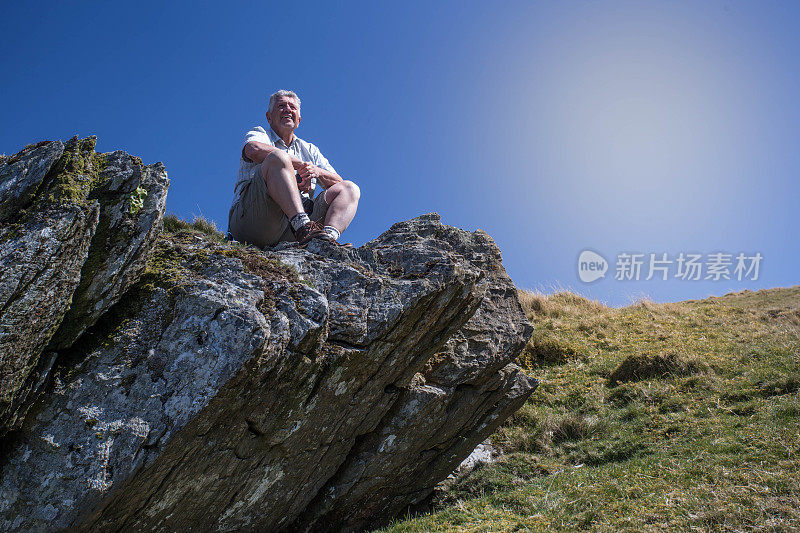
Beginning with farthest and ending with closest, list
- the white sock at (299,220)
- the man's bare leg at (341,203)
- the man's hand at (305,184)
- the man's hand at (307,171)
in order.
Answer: the man's hand at (305,184), the man's hand at (307,171), the man's bare leg at (341,203), the white sock at (299,220)

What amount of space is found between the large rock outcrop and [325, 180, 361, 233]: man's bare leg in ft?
1.72

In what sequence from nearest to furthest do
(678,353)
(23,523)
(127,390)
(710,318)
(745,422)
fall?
1. (23,523)
2. (127,390)
3. (745,422)
4. (678,353)
5. (710,318)

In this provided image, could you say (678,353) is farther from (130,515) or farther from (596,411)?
(130,515)

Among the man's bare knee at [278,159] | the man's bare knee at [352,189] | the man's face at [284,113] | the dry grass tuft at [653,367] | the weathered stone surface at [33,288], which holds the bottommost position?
the weathered stone surface at [33,288]

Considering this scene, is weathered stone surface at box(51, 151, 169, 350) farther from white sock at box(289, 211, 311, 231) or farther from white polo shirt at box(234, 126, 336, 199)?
white polo shirt at box(234, 126, 336, 199)

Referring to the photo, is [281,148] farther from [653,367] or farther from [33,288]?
[653,367]

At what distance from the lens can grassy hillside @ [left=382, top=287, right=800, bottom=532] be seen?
23.0 feet

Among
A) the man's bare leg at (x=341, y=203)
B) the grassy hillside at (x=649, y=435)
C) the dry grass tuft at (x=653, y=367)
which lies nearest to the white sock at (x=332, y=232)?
the man's bare leg at (x=341, y=203)

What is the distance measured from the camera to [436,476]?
8.80 m

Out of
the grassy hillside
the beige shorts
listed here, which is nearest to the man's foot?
the beige shorts

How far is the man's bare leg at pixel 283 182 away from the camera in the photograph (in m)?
7.32

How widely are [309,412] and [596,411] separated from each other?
777 centimetres

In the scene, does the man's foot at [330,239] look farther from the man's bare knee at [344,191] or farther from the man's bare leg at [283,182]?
the man's bare knee at [344,191]

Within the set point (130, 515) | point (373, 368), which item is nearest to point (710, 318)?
point (373, 368)
